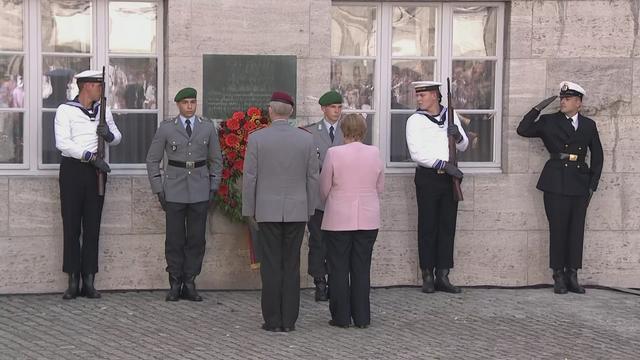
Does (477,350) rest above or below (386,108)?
below

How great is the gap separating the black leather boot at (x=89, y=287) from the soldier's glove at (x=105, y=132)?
1250mm

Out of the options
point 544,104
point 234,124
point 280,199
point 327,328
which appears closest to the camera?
point 280,199

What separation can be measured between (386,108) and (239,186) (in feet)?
5.55

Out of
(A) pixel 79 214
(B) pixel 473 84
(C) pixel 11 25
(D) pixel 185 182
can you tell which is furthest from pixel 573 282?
(C) pixel 11 25

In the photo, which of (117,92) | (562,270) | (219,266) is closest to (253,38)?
(117,92)

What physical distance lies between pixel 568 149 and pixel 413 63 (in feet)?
5.62

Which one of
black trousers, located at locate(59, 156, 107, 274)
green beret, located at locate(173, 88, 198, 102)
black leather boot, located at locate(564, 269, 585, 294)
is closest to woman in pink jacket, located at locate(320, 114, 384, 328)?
green beret, located at locate(173, 88, 198, 102)

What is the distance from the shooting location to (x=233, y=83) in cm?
1073

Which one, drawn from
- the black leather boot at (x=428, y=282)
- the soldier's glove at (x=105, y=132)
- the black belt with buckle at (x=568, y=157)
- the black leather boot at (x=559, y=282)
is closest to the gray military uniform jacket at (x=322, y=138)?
the black leather boot at (x=428, y=282)

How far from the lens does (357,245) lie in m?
9.27

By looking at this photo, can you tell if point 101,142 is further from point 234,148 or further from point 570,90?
point 570,90

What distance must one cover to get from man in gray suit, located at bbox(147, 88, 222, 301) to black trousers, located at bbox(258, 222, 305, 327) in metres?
1.25

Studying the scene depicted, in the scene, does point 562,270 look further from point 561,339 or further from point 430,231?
point 561,339

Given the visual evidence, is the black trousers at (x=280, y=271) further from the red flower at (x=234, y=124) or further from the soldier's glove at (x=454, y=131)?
the soldier's glove at (x=454, y=131)
